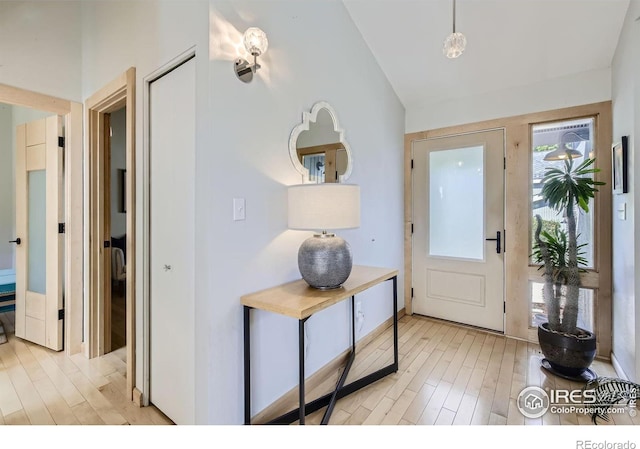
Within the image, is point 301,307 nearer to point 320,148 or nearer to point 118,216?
point 320,148

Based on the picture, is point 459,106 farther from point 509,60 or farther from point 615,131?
point 615,131

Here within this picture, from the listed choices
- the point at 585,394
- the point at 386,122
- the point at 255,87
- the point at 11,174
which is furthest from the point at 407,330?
the point at 11,174

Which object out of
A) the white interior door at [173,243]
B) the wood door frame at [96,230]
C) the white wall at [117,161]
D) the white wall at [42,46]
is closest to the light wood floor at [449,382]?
the white interior door at [173,243]

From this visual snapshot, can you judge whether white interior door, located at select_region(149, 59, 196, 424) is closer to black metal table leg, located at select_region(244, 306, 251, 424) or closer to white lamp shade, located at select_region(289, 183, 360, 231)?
black metal table leg, located at select_region(244, 306, 251, 424)

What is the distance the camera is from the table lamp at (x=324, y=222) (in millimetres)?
1594

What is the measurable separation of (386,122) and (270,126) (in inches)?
65.9

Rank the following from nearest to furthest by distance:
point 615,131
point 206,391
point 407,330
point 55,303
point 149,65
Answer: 1. point 206,391
2. point 149,65
3. point 615,131
4. point 55,303
5. point 407,330

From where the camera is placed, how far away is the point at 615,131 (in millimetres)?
→ 2266

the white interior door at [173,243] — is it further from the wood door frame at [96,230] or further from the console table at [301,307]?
the wood door frame at [96,230]

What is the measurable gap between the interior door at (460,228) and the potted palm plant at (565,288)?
1.94 ft

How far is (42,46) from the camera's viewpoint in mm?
2334

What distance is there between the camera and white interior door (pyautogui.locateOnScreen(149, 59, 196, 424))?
1.55m

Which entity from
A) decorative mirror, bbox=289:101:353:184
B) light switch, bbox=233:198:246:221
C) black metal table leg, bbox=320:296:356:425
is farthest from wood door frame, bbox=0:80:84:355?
black metal table leg, bbox=320:296:356:425

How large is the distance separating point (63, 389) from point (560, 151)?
4.30 m
